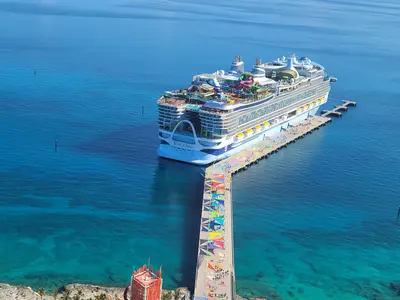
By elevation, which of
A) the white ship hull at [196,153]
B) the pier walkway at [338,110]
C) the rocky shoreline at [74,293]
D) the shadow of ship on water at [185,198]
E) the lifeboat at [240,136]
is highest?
the pier walkway at [338,110]

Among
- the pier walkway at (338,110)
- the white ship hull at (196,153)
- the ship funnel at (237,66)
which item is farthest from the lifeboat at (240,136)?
the pier walkway at (338,110)

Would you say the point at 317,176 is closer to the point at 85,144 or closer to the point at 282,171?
the point at 282,171

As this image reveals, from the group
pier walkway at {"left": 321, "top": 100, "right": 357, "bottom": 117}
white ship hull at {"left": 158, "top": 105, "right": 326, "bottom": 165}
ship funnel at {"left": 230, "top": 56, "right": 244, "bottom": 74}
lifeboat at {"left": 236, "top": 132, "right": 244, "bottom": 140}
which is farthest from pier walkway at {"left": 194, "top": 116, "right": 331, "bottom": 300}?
pier walkway at {"left": 321, "top": 100, "right": 357, "bottom": 117}

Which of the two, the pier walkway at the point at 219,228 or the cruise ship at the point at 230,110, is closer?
the pier walkway at the point at 219,228

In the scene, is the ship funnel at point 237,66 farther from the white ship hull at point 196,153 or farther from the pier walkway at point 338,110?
the pier walkway at point 338,110

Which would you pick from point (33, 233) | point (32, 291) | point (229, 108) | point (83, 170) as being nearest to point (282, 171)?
point (229, 108)

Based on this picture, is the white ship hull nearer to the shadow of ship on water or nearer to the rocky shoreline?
the shadow of ship on water

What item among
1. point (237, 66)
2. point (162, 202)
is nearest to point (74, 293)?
point (162, 202)
